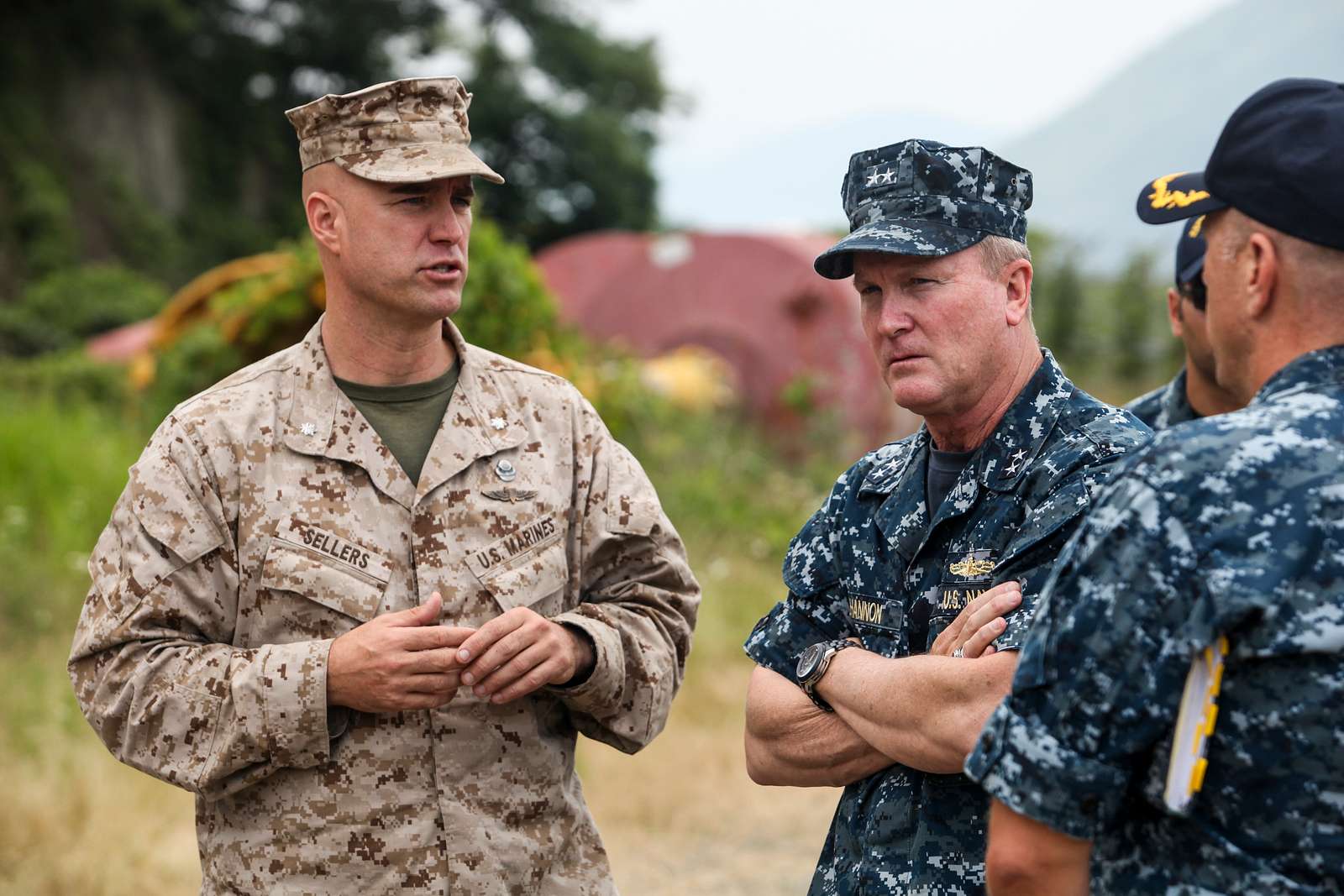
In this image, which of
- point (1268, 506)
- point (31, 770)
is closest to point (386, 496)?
point (1268, 506)

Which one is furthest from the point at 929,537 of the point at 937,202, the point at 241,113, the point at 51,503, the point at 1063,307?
the point at 241,113

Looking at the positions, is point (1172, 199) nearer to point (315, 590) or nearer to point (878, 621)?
point (878, 621)

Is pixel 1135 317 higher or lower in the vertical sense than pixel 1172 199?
higher

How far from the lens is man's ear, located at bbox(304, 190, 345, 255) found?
2.97 metres

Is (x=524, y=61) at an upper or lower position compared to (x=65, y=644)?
upper

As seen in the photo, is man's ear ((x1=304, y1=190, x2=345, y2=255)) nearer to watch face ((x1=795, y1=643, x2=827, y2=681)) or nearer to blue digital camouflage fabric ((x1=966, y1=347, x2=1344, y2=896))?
watch face ((x1=795, y1=643, x2=827, y2=681))

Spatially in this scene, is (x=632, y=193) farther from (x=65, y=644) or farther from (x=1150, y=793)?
(x=1150, y=793)

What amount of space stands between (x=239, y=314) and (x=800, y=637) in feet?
18.2

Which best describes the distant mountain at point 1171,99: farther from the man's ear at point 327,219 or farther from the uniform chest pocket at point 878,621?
the uniform chest pocket at point 878,621

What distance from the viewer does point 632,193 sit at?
79.2 ft

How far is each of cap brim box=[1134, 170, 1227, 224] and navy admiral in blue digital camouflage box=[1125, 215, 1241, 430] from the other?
277 millimetres

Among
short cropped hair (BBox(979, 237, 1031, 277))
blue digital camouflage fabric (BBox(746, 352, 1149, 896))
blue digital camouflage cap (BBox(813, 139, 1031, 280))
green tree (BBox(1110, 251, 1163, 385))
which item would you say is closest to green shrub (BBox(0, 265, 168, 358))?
green tree (BBox(1110, 251, 1163, 385))

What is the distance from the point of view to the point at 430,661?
8.53ft

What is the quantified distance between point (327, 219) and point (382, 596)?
846 mm
